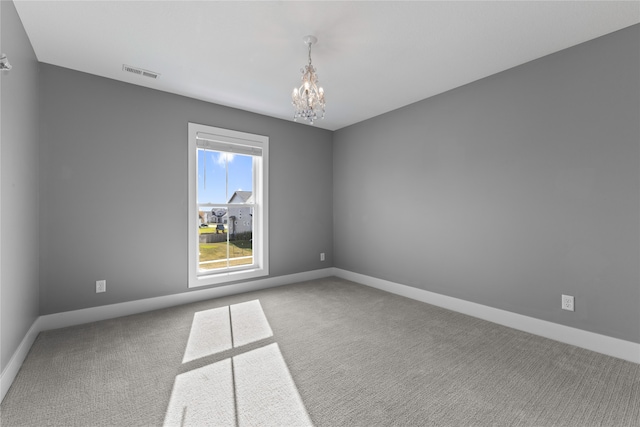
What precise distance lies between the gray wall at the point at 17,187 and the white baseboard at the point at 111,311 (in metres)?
0.10

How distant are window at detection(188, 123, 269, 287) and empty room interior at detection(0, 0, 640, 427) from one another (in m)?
0.03

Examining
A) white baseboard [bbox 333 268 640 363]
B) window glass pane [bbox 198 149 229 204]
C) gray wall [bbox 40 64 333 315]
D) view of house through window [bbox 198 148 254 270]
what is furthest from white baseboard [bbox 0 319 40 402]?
white baseboard [bbox 333 268 640 363]

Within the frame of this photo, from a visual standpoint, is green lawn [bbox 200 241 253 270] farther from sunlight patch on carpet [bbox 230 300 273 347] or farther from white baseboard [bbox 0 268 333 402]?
sunlight patch on carpet [bbox 230 300 273 347]

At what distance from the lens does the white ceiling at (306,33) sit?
2.04 metres

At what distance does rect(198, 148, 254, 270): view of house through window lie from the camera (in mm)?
3777

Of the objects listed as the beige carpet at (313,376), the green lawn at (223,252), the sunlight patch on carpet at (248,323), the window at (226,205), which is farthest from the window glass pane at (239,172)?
the beige carpet at (313,376)

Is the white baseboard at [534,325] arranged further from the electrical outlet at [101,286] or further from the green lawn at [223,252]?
the electrical outlet at [101,286]

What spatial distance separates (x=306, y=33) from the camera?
229 cm

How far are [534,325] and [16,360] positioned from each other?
13.9ft

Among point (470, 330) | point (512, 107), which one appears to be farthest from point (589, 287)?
point (512, 107)

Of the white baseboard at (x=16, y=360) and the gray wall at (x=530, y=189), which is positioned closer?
the white baseboard at (x=16, y=360)

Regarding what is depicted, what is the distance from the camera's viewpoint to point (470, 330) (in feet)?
9.14

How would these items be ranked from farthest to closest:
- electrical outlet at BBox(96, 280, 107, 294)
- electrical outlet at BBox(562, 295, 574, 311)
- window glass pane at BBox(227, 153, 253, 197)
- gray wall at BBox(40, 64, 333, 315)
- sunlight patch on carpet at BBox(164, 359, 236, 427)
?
1. window glass pane at BBox(227, 153, 253, 197)
2. electrical outlet at BBox(96, 280, 107, 294)
3. gray wall at BBox(40, 64, 333, 315)
4. electrical outlet at BBox(562, 295, 574, 311)
5. sunlight patch on carpet at BBox(164, 359, 236, 427)

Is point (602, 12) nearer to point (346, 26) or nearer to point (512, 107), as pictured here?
point (512, 107)
